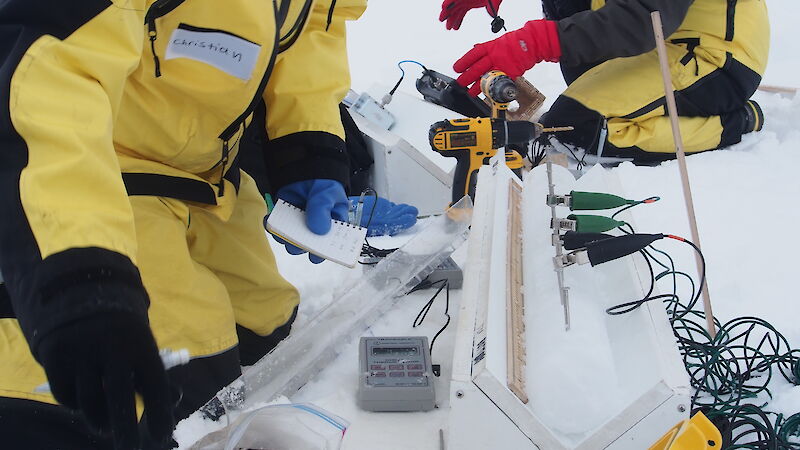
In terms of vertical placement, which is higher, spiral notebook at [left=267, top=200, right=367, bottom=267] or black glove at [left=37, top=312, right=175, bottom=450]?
black glove at [left=37, top=312, right=175, bottom=450]

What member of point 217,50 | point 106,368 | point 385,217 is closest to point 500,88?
point 385,217

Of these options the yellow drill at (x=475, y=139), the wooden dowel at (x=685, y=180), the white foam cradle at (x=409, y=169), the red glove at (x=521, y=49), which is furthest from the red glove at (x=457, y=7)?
the wooden dowel at (x=685, y=180)

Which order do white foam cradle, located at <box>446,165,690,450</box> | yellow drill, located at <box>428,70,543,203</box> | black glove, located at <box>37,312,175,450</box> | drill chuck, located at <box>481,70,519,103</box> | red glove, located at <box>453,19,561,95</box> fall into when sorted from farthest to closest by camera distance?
1. red glove, located at <box>453,19,561,95</box>
2. drill chuck, located at <box>481,70,519,103</box>
3. yellow drill, located at <box>428,70,543,203</box>
4. white foam cradle, located at <box>446,165,690,450</box>
5. black glove, located at <box>37,312,175,450</box>

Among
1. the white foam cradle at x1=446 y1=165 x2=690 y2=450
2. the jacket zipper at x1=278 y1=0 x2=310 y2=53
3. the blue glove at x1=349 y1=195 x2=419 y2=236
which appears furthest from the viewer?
the blue glove at x1=349 y1=195 x2=419 y2=236

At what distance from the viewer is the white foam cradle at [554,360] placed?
97 centimetres

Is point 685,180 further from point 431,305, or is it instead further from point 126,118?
point 126,118

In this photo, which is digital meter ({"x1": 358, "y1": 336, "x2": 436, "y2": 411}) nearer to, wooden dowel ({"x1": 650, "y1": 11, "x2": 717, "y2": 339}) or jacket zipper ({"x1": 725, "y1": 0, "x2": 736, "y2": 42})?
wooden dowel ({"x1": 650, "y1": 11, "x2": 717, "y2": 339})

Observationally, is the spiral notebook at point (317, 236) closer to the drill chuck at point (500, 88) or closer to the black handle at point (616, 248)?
the black handle at point (616, 248)

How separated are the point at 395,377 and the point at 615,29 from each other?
1674mm

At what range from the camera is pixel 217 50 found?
1.21m

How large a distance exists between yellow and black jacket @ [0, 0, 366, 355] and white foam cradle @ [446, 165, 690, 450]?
0.49 metres

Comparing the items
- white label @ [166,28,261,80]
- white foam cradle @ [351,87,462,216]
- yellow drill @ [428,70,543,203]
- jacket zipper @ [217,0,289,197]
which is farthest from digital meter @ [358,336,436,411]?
white foam cradle @ [351,87,462,216]

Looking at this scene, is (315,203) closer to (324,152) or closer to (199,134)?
(324,152)

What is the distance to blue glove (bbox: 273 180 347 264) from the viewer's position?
57.5 inches
